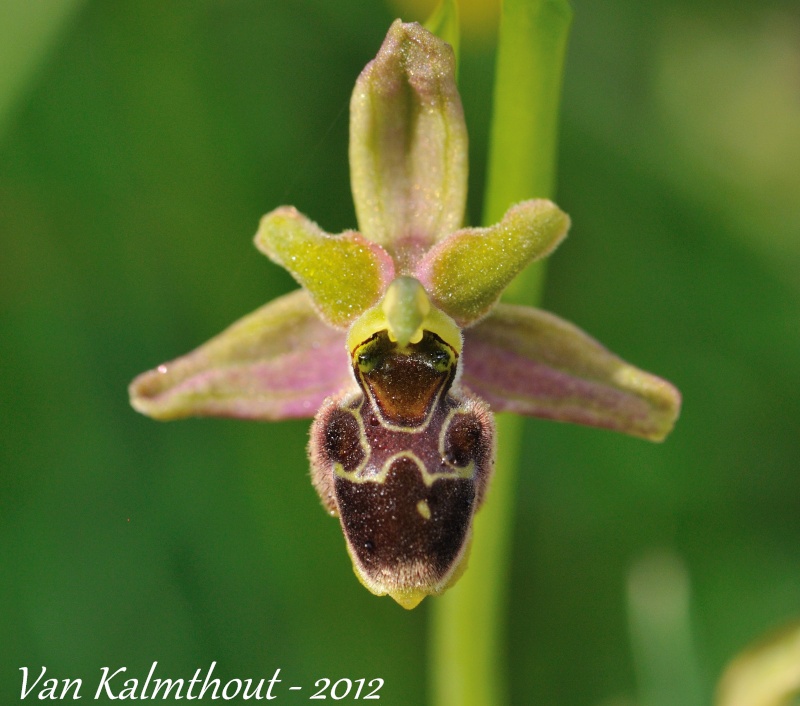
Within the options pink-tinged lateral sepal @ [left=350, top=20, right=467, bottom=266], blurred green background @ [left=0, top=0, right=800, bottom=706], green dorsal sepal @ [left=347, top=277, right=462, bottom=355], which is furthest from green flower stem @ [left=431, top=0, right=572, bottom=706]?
blurred green background @ [left=0, top=0, right=800, bottom=706]

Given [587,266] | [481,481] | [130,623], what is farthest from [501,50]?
[130,623]

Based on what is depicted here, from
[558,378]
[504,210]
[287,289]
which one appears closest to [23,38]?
[287,289]

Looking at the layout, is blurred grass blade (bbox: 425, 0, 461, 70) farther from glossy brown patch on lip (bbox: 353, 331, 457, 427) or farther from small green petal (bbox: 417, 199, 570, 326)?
glossy brown patch on lip (bbox: 353, 331, 457, 427)

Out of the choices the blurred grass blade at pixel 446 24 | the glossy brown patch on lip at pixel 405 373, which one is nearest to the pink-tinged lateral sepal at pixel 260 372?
the glossy brown patch on lip at pixel 405 373

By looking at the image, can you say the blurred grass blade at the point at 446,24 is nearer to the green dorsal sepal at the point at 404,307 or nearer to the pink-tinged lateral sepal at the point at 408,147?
the pink-tinged lateral sepal at the point at 408,147

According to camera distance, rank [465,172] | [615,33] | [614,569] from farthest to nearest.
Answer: [615,33], [614,569], [465,172]

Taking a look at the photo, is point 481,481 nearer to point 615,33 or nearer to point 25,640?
point 25,640
